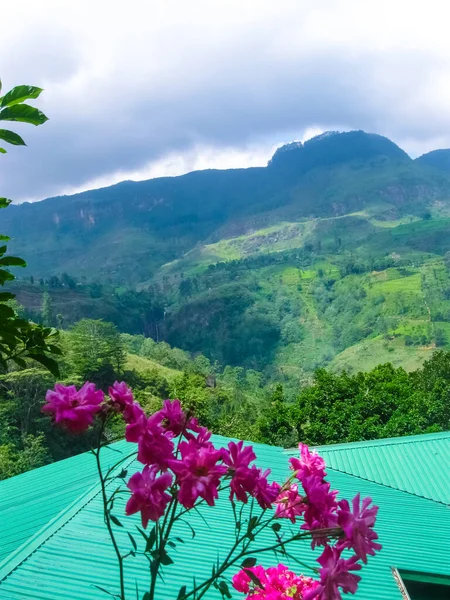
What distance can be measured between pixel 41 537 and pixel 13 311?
3.61 meters

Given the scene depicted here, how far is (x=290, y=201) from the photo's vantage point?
182m

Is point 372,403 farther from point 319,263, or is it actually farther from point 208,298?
point 319,263

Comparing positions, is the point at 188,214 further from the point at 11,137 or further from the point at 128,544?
the point at 11,137

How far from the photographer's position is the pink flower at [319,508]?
1.24m

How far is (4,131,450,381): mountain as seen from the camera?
232ft

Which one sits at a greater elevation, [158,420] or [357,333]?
[158,420]

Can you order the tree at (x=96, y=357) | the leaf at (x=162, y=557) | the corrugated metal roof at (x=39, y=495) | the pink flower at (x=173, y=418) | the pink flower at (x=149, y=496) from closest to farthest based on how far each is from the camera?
the pink flower at (x=149, y=496) < the leaf at (x=162, y=557) < the pink flower at (x=173, y=418) < the corrugated metal roof at (x=39, y=495) < the tree at (x=96, y=357)

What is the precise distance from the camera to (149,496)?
3.69 feet

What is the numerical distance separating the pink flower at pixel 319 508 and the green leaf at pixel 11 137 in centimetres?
120

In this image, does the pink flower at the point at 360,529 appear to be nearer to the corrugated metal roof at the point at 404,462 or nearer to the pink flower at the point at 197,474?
the pink flower at the point at 197,474

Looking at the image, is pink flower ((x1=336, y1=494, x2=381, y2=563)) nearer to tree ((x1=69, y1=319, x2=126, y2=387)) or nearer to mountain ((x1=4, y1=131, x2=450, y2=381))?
tree ((x1=69, y1=319, x2=126, y2=387))

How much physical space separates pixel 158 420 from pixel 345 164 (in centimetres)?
19959

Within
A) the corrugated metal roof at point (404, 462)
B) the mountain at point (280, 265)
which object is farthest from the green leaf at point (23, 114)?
the mountain at point (280, 265)

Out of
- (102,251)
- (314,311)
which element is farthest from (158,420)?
(102,251)
